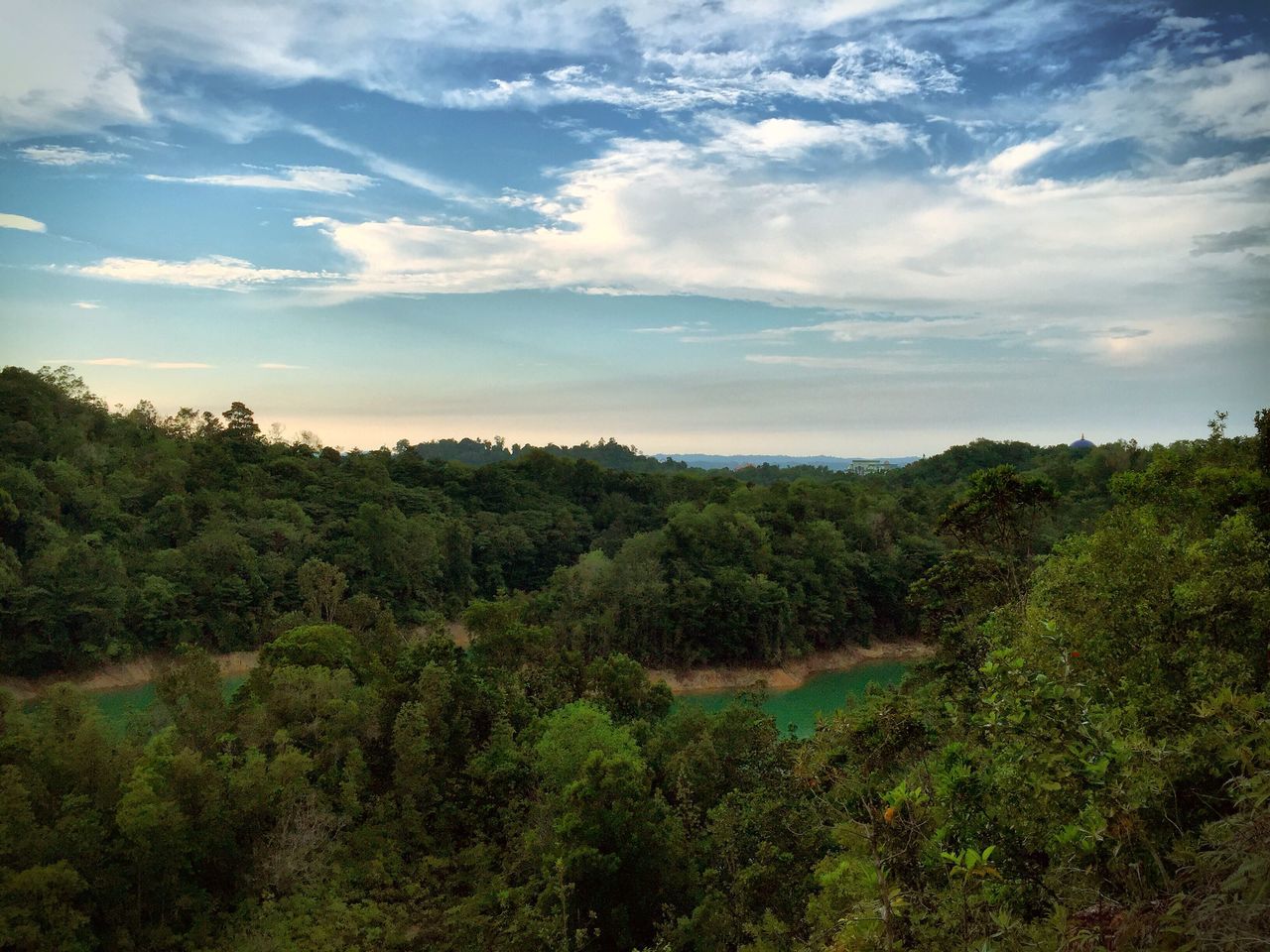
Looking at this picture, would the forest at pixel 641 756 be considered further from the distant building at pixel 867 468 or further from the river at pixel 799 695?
the distant building at pixel 867 468

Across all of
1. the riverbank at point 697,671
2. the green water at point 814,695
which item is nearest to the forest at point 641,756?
the riverbank at point 697,671

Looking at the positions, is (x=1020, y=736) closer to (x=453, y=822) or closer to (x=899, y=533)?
(x=453, y=822)

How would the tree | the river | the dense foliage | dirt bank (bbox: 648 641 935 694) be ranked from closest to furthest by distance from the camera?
the tree
the river
the dense foliage
dirt bank (bbox: 648 641 935 694)

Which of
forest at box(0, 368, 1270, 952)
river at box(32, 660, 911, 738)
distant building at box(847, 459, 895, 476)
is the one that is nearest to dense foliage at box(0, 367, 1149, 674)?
forest at box(0, 368, 1270, 952)

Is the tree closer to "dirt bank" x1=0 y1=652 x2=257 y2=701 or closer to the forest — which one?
the forest

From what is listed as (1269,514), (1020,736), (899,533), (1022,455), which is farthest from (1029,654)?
(1022,455)

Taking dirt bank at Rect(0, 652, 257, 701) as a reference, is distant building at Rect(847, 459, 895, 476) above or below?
above

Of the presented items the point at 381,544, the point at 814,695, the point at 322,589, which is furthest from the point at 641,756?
the point at 381,544
